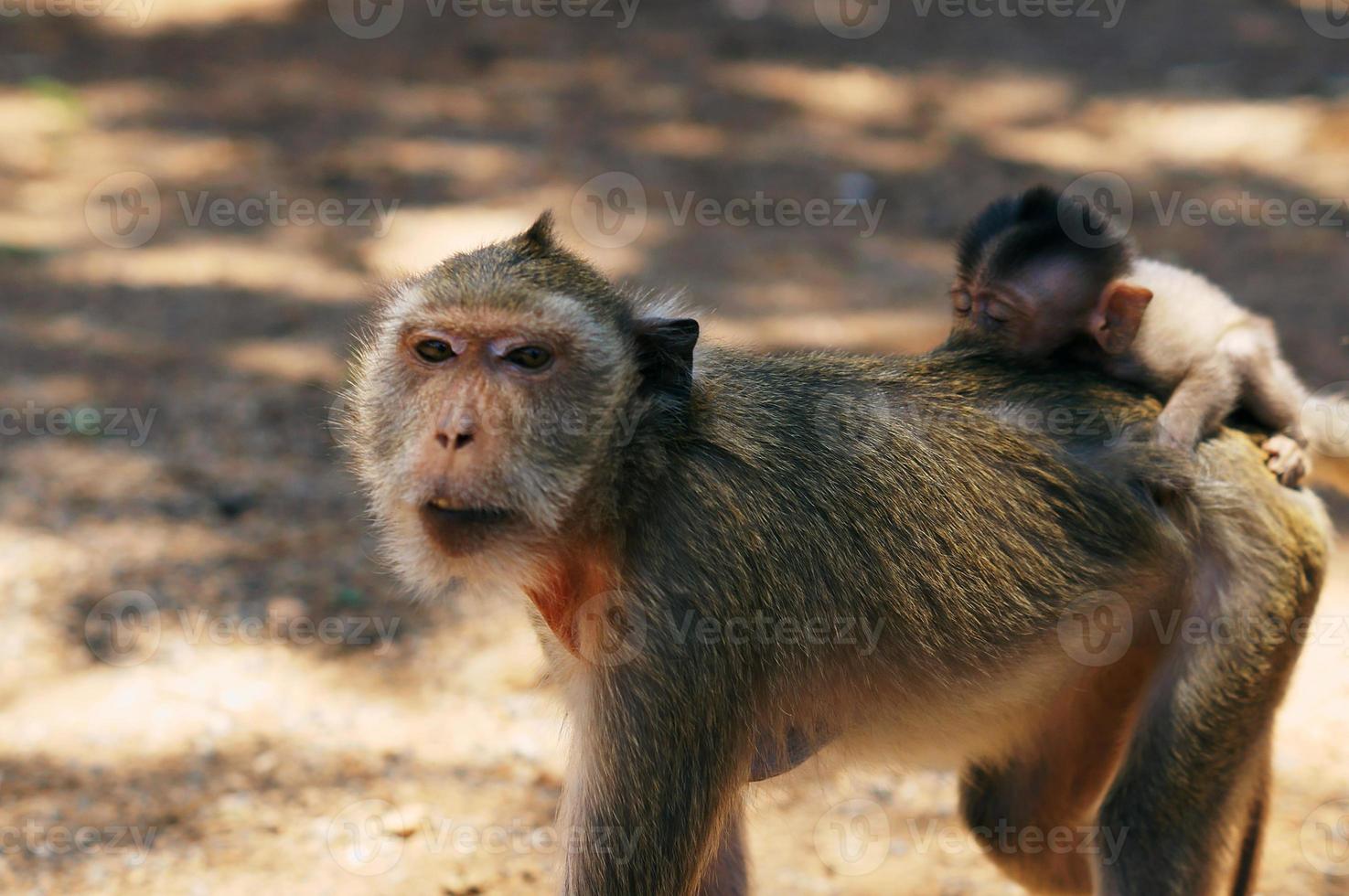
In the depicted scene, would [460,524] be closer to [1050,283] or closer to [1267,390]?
[1050,283]

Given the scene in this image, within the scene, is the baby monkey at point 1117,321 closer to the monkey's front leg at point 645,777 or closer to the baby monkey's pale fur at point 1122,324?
the baby monkey's pale fur at point 1122,324

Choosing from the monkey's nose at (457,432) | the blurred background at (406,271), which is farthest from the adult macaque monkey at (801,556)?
the blurred background at (406,271)

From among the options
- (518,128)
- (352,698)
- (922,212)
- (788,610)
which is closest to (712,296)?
(922,212)

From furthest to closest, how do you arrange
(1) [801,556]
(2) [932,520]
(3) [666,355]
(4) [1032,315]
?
1. (4) [1032,315]
2. (2) [932,520]
3. (1) [801,556]
4. (3) [666,355]

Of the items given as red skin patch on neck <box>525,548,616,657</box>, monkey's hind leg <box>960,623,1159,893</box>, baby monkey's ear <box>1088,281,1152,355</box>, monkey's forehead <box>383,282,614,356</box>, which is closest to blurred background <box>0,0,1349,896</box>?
monkey's hind leg <box>960,623,1159,893</box>

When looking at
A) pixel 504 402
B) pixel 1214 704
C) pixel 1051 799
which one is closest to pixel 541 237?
pixel 504 402

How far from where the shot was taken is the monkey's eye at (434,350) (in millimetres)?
3160

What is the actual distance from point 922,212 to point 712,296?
196cm

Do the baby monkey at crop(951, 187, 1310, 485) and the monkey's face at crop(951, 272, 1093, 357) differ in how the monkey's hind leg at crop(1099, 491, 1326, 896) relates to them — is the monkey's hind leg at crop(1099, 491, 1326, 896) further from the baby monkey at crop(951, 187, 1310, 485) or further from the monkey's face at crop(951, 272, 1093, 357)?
the monkey's face at crop(951, 272, 1093, 357)

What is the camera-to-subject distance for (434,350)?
3176 mm

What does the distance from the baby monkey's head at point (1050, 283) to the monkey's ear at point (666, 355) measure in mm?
1219

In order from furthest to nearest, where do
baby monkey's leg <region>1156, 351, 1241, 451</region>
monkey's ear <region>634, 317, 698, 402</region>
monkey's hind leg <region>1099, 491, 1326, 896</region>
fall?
baby monkey's leg <region>1156, 351, 1241, 451</region>, monkey's hind leg <region>1099, 491, 1326, 896</region>, monkey's ear <region>634, 317, 698, 402</region>

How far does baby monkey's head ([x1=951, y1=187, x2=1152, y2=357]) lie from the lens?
4.07 m

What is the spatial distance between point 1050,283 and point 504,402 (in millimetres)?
1831
